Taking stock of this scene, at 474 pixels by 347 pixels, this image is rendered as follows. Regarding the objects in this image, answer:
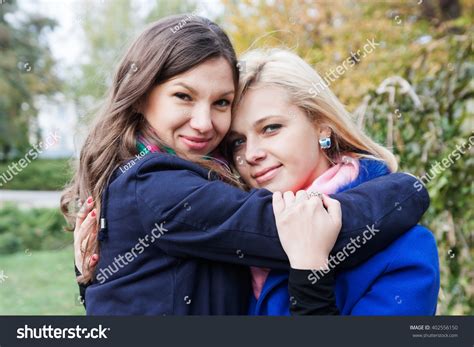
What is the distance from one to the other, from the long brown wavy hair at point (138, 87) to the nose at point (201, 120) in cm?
10

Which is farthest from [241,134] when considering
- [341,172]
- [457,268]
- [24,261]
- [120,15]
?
[120,15]

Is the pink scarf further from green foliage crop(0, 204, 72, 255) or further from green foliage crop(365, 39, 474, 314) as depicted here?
green foliage crop(0, 204, 72, 255)

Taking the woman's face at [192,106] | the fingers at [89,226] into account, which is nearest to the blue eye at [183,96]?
the woman's face at [192,106]

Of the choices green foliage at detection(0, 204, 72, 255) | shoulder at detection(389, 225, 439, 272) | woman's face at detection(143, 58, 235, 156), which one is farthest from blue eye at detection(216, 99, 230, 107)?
green foliage at detection(0, 204, 72, 255)

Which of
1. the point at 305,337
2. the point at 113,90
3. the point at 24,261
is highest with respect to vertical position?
the point at 24,261

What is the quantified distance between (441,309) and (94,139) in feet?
8.40

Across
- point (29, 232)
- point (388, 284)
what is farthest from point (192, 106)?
point (29, 232)

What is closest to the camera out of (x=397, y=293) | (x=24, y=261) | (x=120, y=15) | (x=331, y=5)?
(x=397, y=293)

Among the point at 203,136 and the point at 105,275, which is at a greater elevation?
the point at 203,136

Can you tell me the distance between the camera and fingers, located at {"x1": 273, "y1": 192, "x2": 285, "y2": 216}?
1.68 meters

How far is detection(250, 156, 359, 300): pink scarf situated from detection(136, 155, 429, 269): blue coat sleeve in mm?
119

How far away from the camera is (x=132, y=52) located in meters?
2.01

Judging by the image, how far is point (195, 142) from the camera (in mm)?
1946

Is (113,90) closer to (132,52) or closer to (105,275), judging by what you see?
(132,52)
